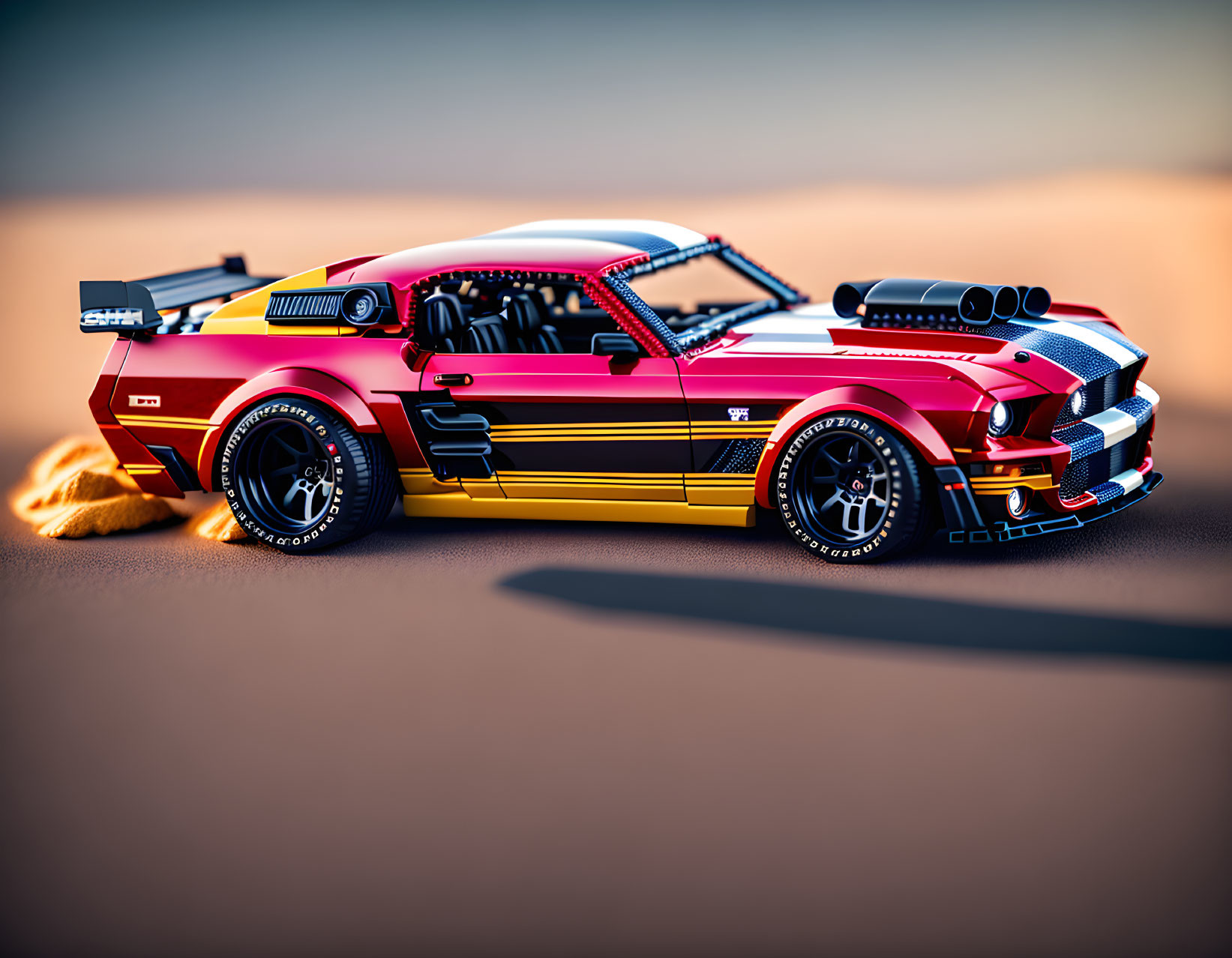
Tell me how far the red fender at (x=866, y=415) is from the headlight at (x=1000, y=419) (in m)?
0.21

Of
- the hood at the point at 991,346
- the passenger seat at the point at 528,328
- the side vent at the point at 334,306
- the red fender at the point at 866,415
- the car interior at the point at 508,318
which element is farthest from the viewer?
the passenger seat at the point at 528,328

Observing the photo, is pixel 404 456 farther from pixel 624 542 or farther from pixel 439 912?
pixel 439 912

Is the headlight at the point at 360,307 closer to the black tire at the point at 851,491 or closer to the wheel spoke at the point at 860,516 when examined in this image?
the black tire at the point at 851,491

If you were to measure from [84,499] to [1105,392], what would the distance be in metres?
5.49

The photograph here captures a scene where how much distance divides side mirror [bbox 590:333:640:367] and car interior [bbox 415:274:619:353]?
0.32 m

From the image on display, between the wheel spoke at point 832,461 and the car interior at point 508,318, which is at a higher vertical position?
the car interior at point 508,318

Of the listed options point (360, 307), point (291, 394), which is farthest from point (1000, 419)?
point (291, 394)

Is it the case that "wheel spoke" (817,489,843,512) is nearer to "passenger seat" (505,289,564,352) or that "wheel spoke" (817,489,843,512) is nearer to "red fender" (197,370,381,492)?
"passenger seat" (505,289,564,352)

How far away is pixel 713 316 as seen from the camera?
24.6 feet

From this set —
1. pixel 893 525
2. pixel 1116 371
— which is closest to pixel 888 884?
pixel 893 525

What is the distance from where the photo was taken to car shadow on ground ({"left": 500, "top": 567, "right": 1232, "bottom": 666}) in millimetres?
5078

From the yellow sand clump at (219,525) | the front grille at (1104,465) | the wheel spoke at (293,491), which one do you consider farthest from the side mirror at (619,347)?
the yellow sand clump at (219,525)

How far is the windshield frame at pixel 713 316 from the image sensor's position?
629 cm

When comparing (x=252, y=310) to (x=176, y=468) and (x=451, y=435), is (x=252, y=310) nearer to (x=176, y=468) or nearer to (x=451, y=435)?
(x=176, y=468)
